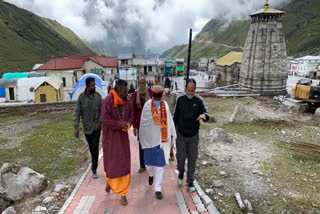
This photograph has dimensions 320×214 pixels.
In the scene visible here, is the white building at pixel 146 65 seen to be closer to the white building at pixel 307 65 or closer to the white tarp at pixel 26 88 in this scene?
the white tarp at pixel 26 88

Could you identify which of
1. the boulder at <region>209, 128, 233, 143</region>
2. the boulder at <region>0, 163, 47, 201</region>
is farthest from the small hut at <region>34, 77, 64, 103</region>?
the boulder at <region>209, 128, 233, 143</region>

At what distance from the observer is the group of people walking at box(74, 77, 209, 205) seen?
13.8 ft

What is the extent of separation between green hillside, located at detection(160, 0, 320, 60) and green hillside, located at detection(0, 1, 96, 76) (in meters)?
84.5

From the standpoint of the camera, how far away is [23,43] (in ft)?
293

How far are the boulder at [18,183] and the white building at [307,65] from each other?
202 ft

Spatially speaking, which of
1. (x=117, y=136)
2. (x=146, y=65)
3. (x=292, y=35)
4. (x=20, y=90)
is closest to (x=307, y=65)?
(x=146, y=65)

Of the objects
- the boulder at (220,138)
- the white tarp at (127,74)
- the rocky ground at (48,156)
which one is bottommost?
the rocky ground at (48,156)

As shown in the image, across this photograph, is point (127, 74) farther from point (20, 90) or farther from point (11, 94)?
point (11, 94)

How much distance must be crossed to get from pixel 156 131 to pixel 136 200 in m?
1.39

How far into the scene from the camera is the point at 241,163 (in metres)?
6.71

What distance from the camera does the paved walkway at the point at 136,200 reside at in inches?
166

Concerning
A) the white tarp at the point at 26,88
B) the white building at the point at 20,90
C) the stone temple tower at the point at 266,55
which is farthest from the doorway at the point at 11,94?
the stone temple tower at the point at 266,55

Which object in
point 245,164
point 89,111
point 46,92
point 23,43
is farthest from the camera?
point 23,43

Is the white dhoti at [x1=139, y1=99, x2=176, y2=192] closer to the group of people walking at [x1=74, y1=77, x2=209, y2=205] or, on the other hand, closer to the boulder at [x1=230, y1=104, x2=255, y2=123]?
the group of people walking at [x1=74, y1=77, x2=209, y2=205]
